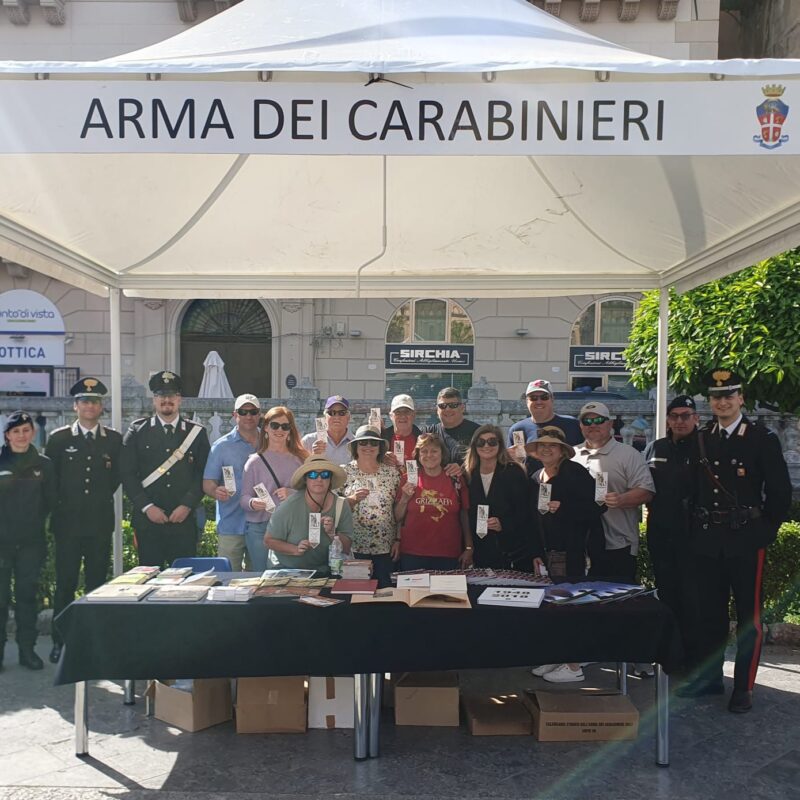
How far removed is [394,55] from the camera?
348 cm

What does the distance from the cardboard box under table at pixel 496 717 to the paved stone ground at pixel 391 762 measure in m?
0.06

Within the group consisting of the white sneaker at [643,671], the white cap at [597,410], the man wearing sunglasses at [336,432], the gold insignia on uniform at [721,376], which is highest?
the gold insignia on uniform at [721,376]

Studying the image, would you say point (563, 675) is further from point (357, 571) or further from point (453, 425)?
point (453, 425)

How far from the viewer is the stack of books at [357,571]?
4680mm

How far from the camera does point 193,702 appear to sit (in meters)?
4.52

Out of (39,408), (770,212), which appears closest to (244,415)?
(770,212)

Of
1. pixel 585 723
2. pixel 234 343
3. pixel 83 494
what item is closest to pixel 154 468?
pixel 83 494

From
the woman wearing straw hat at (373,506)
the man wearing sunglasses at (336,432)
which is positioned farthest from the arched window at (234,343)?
the woman wearing straw hat at (373,506)

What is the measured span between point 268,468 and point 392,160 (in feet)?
7.75

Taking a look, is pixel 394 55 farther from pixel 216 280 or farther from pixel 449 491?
pixel 216 280

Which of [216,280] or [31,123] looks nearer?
[31,123]

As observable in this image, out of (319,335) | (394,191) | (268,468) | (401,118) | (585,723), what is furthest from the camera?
(319,335)

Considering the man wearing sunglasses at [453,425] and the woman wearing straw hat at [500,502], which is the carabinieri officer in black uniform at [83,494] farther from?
the woman wearing straw hat at [500,502]

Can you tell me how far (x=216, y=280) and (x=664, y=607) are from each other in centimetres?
445
